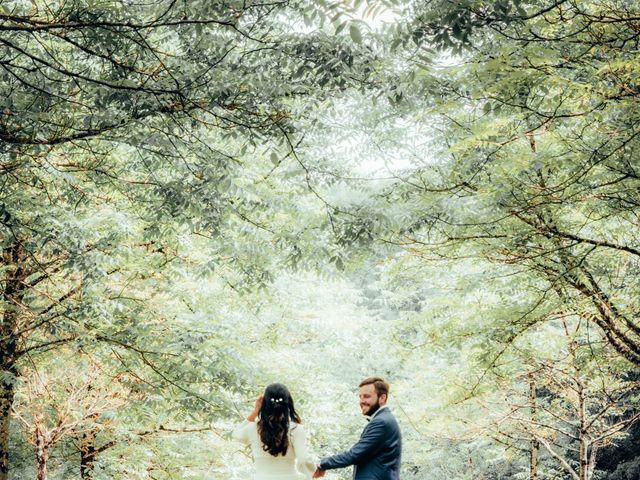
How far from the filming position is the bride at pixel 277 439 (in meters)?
3.99

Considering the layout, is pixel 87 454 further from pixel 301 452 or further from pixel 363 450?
pixel 363 450

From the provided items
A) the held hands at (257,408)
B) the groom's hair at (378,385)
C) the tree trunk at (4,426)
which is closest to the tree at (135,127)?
the tree trunk at (4,426)

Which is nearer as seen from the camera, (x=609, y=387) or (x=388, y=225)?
(x=388, y=225)

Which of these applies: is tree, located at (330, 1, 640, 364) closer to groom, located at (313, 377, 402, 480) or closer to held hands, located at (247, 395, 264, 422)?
groom, located at (313, 377, 402, 480)

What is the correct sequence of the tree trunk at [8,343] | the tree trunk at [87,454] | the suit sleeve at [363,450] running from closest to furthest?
the suit sleeve at [363,450], the tree trunk at [8,343], the tree trunk at [87,454]

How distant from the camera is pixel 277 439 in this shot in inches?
157

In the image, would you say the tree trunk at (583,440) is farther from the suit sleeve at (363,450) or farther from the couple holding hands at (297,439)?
the suit sleeve at (363,450)

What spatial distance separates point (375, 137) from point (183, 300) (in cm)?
362

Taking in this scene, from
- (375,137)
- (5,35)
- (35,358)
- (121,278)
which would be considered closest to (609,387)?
(375,137)

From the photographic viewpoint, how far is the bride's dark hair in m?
3.99

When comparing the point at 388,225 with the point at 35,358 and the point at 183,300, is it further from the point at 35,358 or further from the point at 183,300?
the point at 35,358

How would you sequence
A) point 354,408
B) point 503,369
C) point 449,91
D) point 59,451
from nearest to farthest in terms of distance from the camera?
point 449,91 → point 503,369 → point 59,451 → point 354,408

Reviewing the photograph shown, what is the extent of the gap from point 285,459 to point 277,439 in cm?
18

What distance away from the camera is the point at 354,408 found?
49.9 ft
